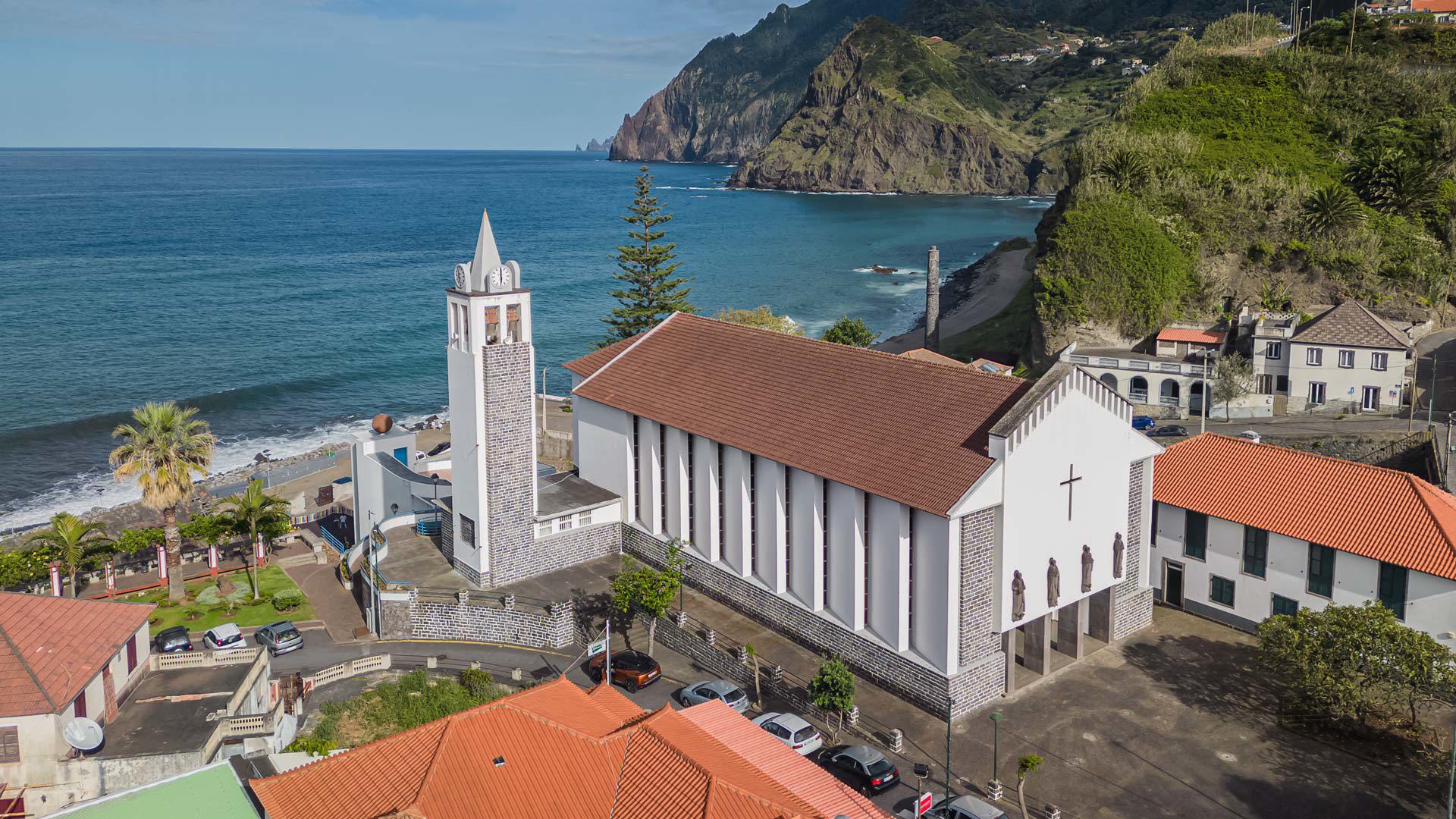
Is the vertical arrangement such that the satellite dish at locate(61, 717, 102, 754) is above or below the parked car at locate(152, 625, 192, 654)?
above

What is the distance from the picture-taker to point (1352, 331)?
56.2 meters

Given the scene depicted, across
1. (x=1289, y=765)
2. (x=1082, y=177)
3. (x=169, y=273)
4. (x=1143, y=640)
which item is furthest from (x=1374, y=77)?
(x=169, y=273)

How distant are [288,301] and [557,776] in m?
99.3

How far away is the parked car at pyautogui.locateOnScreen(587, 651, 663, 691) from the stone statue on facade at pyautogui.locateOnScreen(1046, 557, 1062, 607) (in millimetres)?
12166

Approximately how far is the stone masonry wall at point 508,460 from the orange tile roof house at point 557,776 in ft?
47.5

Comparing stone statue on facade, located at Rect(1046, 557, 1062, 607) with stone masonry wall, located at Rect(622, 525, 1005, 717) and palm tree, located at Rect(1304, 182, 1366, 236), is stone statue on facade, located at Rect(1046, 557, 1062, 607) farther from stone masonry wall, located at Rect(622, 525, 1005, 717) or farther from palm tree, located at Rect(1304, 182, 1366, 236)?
palm tree, located at Rect(1304, 182, 1366, 236)

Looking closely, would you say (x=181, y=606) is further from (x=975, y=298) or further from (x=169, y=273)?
(x=169, y=273)

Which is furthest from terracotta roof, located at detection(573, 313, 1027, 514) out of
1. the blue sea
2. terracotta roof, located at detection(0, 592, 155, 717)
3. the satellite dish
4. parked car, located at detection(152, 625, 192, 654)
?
the blue sea

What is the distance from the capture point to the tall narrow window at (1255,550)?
3556 centimetres

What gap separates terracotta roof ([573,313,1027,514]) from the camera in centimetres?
3122

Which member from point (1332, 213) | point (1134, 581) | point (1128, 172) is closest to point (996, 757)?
point (1134, 581)

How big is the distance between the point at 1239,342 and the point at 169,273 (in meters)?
111

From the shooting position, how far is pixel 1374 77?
96.6m

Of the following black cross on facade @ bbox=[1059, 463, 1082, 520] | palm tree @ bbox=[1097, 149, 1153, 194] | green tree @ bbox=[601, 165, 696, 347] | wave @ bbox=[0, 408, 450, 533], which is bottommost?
wave @ bbox=[0, 408, 450, 533]
